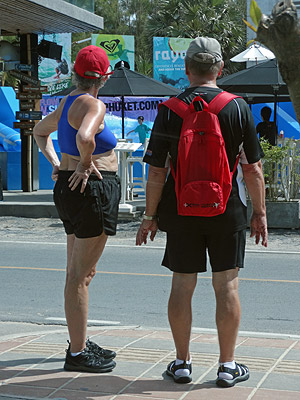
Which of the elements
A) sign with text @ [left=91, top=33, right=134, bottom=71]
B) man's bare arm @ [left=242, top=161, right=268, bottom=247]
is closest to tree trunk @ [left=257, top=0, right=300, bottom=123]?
man's bare arm @ [left=242, top=161, right=268, bottom=247]

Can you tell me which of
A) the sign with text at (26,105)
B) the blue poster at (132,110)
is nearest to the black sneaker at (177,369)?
the sign with text at (26,105)

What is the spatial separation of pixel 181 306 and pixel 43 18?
46.2ft

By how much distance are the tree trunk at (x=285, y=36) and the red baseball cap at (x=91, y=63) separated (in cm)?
196

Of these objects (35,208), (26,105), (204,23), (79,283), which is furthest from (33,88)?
(204,23)

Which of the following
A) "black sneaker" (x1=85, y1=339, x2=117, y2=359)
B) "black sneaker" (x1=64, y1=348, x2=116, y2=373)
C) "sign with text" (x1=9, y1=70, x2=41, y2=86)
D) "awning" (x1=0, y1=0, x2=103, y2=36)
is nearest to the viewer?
"black sneaker" (x1=64, y1=348, x2=116, y2=373)

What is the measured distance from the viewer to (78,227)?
4.46 metres

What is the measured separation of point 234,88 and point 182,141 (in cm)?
1358

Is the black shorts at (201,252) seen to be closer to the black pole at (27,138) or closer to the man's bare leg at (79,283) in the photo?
the man's bare leg at (79,283)

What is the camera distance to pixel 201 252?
4164 mm

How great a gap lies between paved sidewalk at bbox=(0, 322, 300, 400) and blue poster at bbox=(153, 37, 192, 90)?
32381mm

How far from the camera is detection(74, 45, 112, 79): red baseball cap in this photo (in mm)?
4484

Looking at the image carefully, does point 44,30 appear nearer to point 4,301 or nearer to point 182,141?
point 4,301

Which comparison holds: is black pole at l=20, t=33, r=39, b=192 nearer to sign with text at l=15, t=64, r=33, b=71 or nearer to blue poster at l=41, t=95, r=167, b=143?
sign with text at l=15, t=64, r=33, b=71

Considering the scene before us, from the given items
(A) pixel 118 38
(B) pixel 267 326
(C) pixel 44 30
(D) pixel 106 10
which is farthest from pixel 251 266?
(D) pixel 106 10
